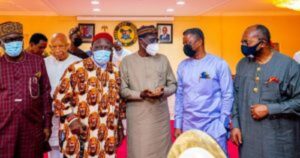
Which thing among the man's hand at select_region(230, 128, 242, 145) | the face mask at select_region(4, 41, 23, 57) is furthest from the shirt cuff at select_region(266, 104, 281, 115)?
the face mask at select_region(4, 41, 23, 57)

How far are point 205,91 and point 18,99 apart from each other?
5.25ft

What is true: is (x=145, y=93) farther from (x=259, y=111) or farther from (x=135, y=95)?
(x=259, y=111)

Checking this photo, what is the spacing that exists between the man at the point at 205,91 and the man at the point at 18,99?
4.35ft

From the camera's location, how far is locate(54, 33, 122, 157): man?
305cm

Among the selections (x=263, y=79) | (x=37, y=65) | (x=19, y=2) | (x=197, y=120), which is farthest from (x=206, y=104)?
(x=19, y=2)

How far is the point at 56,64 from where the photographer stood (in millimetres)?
3746

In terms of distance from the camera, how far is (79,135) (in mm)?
3066

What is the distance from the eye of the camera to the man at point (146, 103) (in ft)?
10.9

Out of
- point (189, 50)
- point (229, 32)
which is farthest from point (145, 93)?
point (229, 32)

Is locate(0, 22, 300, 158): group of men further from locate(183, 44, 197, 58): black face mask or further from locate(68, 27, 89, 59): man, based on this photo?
locate(68, 27, 89, 59): man

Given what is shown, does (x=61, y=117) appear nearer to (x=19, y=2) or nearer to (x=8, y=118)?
(x=8, y=118)

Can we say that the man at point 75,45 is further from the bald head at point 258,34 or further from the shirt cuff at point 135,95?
the bald head at point 258,34

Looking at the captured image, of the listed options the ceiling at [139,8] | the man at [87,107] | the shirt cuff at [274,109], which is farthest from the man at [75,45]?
the ceiling at [139,8]

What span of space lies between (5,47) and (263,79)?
6.84 feet
